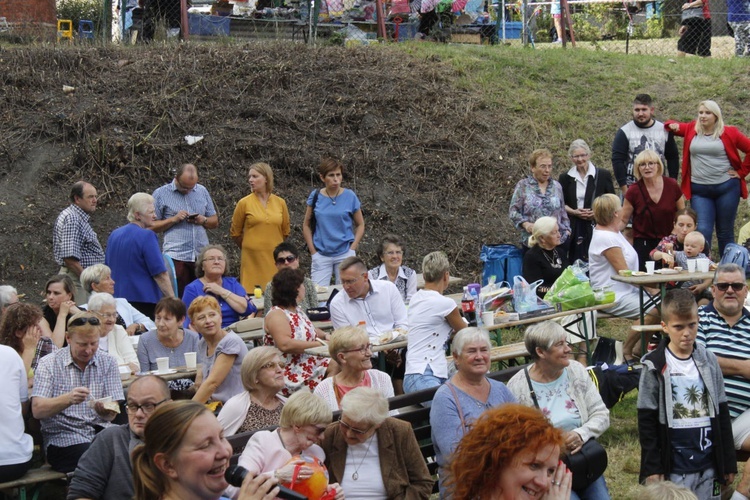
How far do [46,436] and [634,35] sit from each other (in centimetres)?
1661

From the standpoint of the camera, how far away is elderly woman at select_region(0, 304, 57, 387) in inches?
249

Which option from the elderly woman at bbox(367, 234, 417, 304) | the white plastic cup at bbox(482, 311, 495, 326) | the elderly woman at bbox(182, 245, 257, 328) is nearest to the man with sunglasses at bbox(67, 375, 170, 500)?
the elderly woman at bbox(182, 245, 257, 328)

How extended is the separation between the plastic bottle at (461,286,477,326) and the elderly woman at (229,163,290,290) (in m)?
2.60

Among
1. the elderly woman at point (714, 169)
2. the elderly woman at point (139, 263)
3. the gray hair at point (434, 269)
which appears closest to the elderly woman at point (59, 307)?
the elderly woman at point (139, 263)

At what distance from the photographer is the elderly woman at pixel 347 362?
5832 millimetres

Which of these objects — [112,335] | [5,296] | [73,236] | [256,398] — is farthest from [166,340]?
[73,236]

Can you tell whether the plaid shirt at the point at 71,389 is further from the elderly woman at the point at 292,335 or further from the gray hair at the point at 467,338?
the gray hair at the point at 467,338

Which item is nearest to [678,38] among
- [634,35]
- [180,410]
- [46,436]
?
[634,35]

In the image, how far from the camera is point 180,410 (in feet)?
11.0

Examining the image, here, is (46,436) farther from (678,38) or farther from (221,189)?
(678,38)

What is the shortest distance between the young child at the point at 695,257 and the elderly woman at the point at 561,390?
3235 mm

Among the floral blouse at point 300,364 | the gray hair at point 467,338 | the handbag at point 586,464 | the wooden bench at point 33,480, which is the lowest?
the wooden bench at point 33,480

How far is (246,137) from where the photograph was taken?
523 inches

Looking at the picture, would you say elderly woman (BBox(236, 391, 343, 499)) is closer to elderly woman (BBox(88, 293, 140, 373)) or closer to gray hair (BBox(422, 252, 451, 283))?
gray hair (BBox(422, 252, 451, 283))
